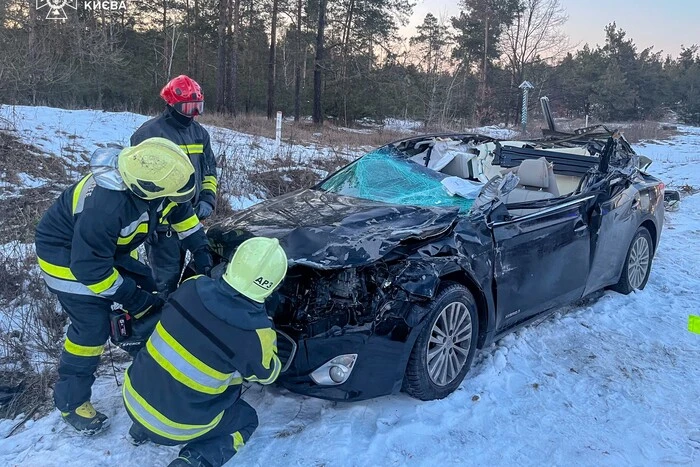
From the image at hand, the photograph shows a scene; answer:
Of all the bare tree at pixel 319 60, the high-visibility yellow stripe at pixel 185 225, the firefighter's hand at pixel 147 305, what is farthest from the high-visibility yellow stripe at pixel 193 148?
the bare tree at pixel 319 60

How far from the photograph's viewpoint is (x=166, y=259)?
12.3ft

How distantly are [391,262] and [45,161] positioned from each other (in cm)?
653

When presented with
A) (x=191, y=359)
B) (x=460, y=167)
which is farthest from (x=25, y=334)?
(x=460, y=167)

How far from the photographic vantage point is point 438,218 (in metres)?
3.38

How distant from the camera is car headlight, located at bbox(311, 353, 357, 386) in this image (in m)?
2.79

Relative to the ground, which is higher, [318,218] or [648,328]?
[318,218]

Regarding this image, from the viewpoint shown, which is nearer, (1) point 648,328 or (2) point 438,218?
(2) point 438,218

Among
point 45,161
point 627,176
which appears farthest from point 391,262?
point 45,161

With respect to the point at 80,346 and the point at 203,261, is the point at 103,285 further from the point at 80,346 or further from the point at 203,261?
the point at 203,261

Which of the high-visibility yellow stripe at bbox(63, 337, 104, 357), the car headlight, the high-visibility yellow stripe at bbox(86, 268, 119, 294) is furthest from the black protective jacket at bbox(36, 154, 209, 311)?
the car headlight

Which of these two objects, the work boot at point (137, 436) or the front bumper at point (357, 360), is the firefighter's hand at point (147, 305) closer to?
the work boot at point (137, 436)

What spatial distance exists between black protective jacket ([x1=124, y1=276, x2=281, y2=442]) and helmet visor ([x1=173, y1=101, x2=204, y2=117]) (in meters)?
1.95

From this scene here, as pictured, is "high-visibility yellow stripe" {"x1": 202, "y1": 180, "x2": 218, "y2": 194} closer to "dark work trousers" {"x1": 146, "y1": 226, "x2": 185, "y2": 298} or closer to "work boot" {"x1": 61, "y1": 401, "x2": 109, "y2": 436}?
"dark work trousers" {"x1": 146, "y1": 226, "x2": 185, "y2": 298}

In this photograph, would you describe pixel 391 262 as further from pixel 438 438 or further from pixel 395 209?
pixel 438 438
